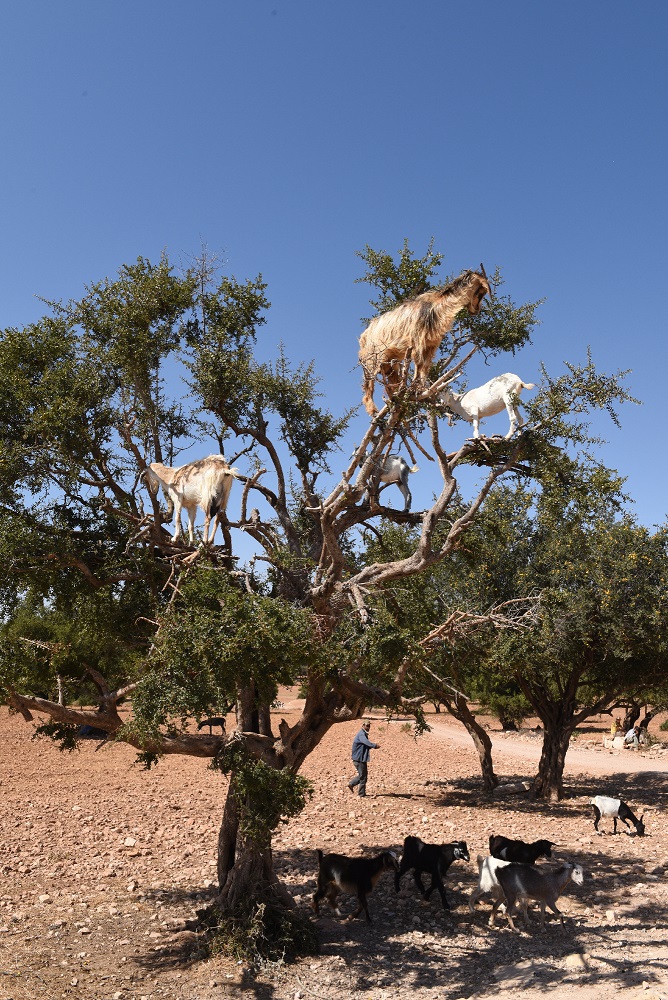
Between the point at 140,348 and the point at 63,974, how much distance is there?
7.03 metres

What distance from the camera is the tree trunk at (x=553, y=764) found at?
61.5ft

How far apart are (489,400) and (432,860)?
20.9ft

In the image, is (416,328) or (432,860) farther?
(432,860)

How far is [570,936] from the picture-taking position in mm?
9195

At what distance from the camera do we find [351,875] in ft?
31.3

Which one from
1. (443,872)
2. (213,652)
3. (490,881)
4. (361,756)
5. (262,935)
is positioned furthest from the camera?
(361,756)

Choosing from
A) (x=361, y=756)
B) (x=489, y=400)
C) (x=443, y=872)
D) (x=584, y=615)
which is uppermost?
(x=489, y=400)

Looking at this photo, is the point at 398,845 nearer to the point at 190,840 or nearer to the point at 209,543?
the point at 190,840

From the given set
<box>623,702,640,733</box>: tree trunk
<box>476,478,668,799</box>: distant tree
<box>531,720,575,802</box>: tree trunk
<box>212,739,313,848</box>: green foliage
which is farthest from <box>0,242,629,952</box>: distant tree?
<box>623,702,640,733</box>: tree trunk

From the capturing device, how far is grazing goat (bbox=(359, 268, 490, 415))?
27.5 feet

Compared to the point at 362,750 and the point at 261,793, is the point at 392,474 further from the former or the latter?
the point at 362,750

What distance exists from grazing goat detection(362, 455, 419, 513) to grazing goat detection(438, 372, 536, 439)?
139 cm

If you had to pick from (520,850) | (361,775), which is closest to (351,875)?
(520,850)

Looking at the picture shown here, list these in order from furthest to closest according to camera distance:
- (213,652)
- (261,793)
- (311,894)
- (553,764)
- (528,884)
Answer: (553,764), (311,894), (528,884), (261,793), (213,652)
